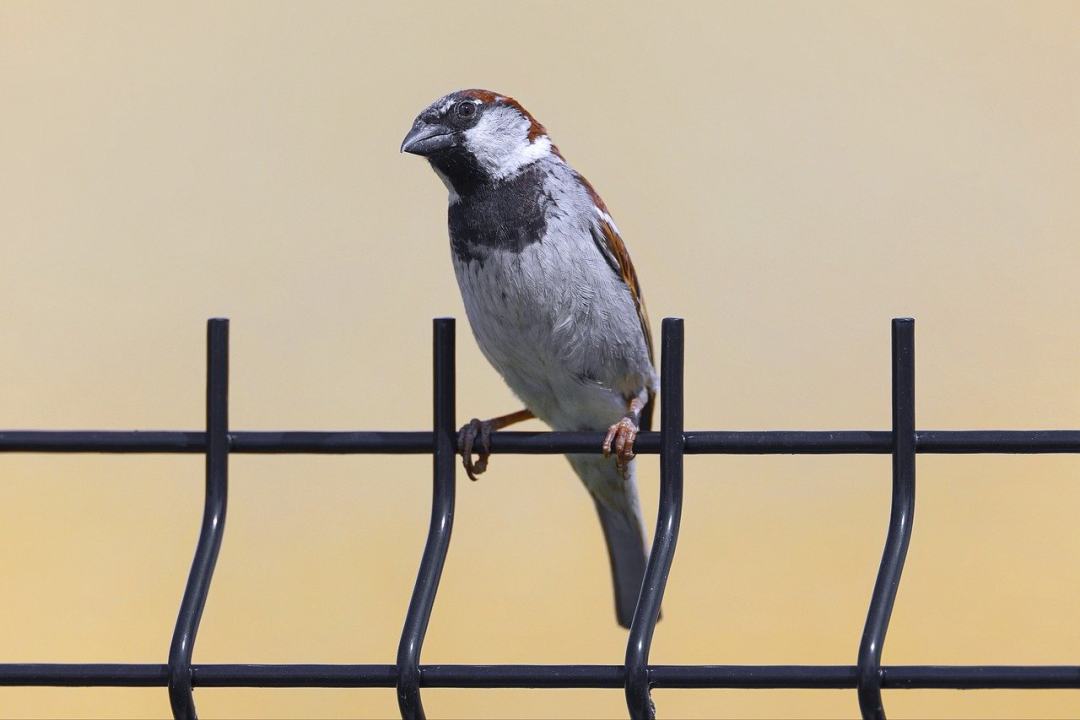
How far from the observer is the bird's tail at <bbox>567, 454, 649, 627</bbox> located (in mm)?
2857

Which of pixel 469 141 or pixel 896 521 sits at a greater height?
pixel 469 141

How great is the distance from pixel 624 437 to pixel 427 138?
1.18 meters

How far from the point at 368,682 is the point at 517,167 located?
1.68 meters

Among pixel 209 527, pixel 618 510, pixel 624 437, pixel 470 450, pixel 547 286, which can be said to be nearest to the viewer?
pixel 209 527

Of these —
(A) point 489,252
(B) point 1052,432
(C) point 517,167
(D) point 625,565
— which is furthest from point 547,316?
(B) point 1052,432

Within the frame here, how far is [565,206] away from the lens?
9.11ft

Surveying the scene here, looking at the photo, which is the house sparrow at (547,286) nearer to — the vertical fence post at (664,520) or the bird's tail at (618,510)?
the bird's tail at (618,510)

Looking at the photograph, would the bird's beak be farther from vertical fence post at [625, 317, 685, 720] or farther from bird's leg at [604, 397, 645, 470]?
vertical fence post at [625, 317, 685, 720]

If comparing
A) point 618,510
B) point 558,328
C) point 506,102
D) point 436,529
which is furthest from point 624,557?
point 436,529

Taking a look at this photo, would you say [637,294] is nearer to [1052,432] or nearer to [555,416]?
[555,416]

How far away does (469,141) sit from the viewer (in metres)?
2.86

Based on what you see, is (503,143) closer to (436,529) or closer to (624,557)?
(624,557)

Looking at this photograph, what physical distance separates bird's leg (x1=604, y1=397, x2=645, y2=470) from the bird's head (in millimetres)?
586

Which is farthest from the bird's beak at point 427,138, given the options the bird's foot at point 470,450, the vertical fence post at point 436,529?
the vertical fence post at point 436,529
